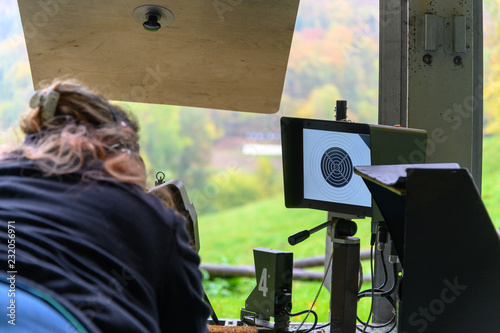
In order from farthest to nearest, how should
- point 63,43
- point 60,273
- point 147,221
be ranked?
point 63,43
point 147,221
point 60,273

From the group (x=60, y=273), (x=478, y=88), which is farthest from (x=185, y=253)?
(x=478, y=88)

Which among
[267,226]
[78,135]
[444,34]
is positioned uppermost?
[444,34]

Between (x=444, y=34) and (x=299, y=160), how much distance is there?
0.94 metres

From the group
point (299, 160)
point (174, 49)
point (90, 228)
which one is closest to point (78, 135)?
point (90, 228)

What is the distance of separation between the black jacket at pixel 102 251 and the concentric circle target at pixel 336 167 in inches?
30.0

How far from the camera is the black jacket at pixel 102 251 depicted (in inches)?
32.3

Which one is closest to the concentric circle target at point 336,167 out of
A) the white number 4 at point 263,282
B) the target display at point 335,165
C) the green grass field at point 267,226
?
the target display at point 335,165

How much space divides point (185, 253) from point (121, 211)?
150 mm

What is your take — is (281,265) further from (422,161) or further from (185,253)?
(185,253)

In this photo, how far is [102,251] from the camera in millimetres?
870

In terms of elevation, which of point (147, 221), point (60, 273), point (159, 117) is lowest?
point (60, 273)

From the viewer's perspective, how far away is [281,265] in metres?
1.69

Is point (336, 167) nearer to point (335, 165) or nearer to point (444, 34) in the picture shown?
point (335, 165)

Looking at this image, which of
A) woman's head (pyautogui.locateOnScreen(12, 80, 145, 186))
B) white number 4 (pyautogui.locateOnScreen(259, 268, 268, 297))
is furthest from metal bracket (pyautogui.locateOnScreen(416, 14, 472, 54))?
woman's head (pyautogui.locateOnScreen(12, 80, 145, 186))
